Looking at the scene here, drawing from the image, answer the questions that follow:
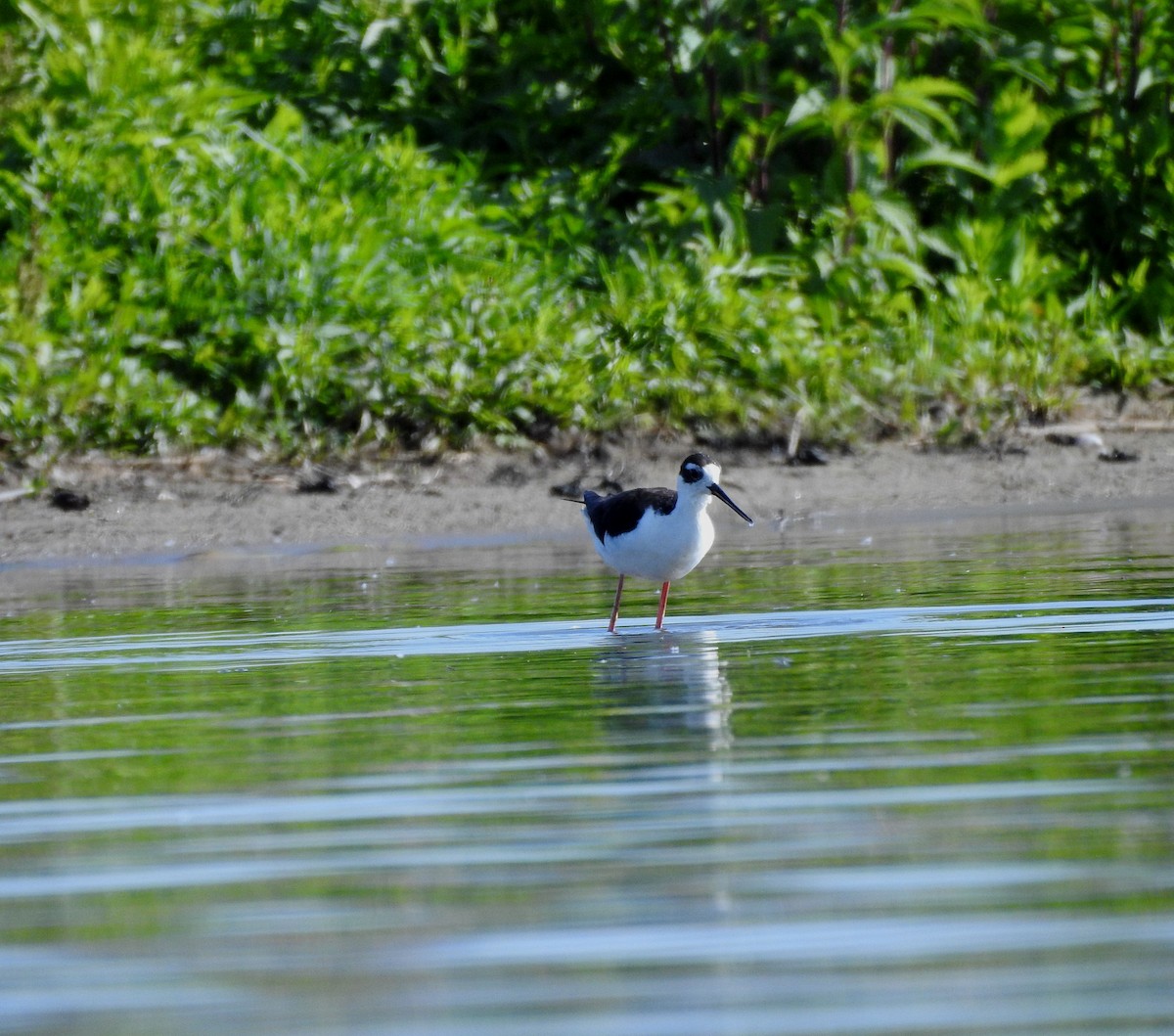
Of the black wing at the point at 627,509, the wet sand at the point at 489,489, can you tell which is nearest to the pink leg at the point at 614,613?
the black wing at the point at 627,509

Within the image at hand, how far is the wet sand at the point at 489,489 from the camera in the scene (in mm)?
11000

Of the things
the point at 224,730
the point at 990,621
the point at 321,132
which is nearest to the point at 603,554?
the point at 990,621

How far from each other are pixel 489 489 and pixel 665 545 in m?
3.84

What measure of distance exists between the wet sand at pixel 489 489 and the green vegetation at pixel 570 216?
9.4 inches

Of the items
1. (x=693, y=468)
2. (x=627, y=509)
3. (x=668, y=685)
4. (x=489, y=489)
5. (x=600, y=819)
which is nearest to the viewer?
(x=600, y=819)

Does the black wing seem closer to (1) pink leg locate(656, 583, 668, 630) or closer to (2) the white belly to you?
(2) the white belly

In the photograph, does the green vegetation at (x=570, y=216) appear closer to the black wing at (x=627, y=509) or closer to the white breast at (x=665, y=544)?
the black wing at (x=627, y=509)

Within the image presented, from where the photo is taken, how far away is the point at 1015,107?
14258mm

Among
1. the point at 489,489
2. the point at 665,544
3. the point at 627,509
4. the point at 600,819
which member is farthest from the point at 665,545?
the point at 600,819

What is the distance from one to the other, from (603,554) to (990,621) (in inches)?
82.6

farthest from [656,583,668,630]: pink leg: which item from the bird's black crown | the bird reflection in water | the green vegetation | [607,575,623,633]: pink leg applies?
the green vegetation

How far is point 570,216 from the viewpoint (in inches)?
543

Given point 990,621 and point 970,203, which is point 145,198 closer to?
point 970,203

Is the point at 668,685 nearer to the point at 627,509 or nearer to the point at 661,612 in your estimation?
the point at 661,612
